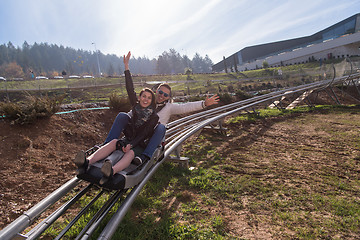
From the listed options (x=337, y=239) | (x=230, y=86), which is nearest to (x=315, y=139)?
(x=337, y=239)

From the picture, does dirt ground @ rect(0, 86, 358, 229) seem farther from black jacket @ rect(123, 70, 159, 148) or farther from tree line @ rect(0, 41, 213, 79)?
tree line @ rect(0, 41, 213, 79)

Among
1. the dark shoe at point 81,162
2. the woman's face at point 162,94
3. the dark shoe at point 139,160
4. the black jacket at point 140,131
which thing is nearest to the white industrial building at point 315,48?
the woman's face at point 162,94

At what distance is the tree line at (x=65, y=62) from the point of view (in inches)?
3531

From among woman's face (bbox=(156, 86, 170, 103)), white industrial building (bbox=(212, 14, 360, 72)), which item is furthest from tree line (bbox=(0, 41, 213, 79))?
woman's face (bbox=(156, 86, 170, 103))

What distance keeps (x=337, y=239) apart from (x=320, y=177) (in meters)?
1.49

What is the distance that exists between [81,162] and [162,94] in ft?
5.79

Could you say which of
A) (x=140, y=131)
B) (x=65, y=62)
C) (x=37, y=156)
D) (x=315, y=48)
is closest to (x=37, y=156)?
(x=37, y=156)

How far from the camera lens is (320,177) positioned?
10.8 ft

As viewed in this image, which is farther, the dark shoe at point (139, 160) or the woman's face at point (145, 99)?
the woman's face at point (145, 99)

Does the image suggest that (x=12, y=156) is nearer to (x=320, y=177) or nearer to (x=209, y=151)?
(x=209, y=151)

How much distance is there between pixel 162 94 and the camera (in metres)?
3.47

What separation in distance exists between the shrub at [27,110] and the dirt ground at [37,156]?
0.49 ft

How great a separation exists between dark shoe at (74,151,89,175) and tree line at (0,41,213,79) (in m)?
73.9

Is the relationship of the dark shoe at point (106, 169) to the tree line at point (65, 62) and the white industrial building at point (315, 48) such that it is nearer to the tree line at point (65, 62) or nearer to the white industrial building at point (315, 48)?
the white industrial building at point (315, 48)
